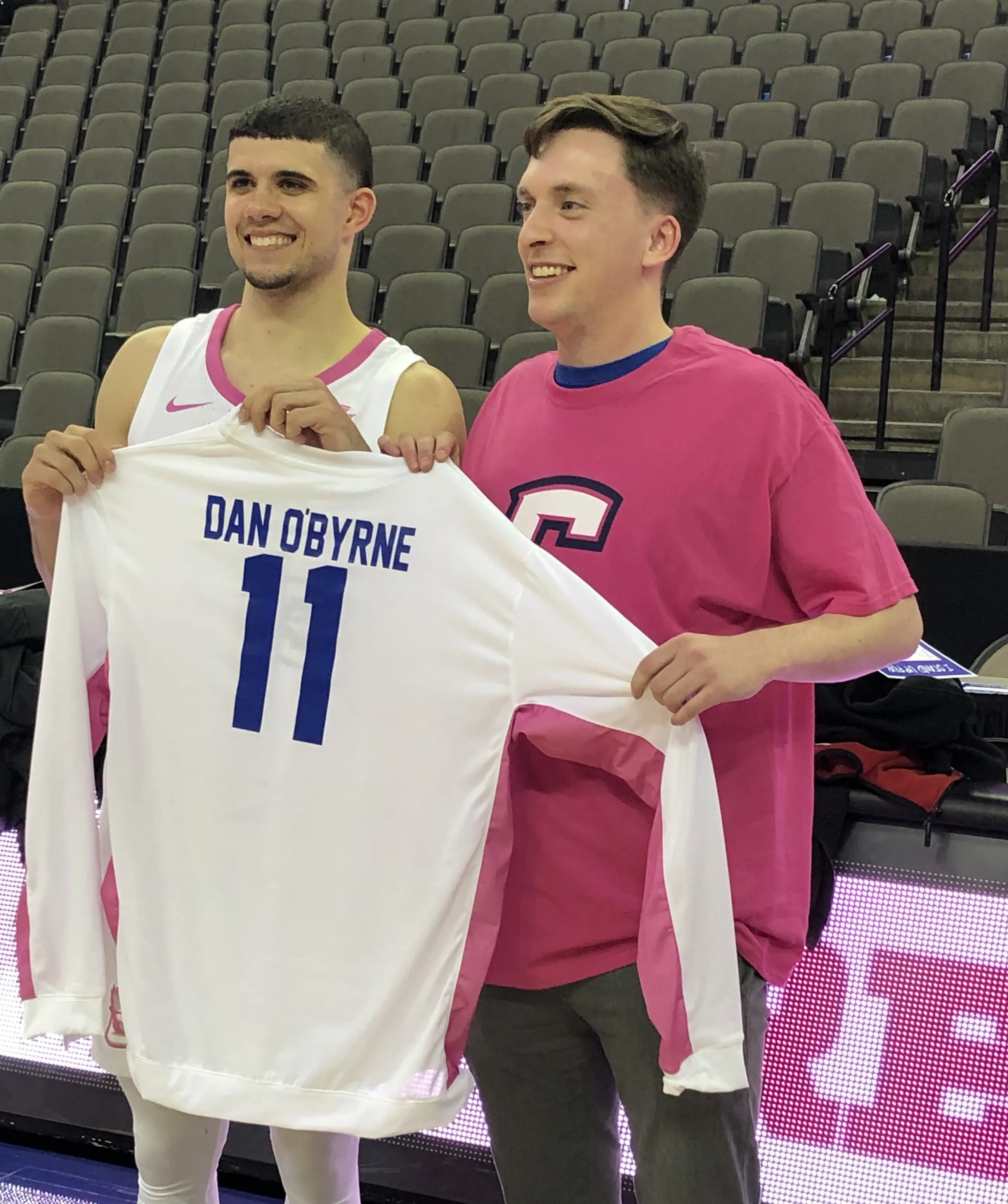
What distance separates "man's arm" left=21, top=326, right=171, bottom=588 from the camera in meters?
1.51

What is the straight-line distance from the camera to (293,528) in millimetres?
1483

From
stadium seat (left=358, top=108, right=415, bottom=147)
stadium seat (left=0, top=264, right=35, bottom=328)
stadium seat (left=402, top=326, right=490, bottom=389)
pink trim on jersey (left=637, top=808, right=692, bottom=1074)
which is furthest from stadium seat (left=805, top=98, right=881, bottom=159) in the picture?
pink trim on jersey (left=637, top=808, right=692, bottom=1074)

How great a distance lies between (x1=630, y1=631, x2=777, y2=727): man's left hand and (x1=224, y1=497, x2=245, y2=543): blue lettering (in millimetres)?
552

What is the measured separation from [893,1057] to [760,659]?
0.95m

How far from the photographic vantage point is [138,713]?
1.52m

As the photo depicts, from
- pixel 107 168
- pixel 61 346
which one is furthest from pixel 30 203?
pixel 61 346

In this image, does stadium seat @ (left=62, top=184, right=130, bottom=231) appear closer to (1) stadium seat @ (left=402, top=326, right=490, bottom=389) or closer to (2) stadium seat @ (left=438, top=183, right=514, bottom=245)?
(2) stadium seat @ (left=438, top=183, right=514, bottom=245)

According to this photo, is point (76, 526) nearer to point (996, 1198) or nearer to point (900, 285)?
point (996, 1198)

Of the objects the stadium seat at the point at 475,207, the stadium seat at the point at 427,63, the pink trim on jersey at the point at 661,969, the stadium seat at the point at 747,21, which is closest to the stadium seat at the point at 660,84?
the stadium seat at the point at 747,21

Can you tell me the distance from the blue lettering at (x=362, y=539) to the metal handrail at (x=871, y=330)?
4227 millimetres

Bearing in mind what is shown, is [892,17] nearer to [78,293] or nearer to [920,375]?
[920,375]

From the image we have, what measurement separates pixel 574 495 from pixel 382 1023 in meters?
0.66

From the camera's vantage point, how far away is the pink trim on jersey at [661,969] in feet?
4.09

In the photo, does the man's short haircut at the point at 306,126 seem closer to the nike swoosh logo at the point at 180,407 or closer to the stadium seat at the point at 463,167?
the nike swoosh logo at the point at 180,407
